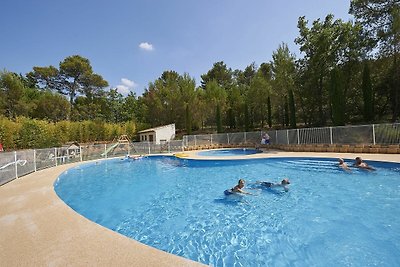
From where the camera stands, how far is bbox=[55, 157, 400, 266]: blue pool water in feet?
12.9

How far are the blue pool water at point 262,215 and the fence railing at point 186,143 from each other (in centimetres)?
223

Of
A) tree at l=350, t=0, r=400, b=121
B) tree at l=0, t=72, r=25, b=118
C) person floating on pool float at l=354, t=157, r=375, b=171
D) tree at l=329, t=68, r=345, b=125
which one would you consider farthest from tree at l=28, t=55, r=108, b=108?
person floating on pool float at l=354, t=157, r=375, b=171

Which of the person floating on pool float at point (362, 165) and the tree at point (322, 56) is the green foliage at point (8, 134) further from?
the tree at point (322, 56)

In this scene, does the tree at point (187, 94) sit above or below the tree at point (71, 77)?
below

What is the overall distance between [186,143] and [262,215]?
17105 millimetres

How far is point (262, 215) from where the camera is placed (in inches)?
227

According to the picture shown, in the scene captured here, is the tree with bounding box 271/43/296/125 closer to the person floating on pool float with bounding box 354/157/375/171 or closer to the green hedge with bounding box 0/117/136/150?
the person floating on pool float with bounding box 354/157/375/171

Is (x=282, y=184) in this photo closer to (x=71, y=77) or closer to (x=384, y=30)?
(x=384, y=30)

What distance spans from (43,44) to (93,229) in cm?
2033

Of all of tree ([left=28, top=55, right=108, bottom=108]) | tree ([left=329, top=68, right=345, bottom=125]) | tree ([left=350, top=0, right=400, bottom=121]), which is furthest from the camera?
tree ([left=28, top=55, right=108, bottom=108])

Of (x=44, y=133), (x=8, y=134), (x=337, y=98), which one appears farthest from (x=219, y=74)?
(x=8, y=134)

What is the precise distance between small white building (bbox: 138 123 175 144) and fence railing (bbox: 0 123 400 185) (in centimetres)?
460

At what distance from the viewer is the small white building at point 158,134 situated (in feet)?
85.4

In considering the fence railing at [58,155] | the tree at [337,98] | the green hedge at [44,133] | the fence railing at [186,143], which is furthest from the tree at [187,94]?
the tree at [337,98]
